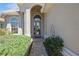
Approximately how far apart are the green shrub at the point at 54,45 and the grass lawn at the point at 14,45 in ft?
2.03

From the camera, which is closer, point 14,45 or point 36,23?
point 14,45

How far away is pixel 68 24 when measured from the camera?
5.53 meters

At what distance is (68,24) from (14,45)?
1.76 meters

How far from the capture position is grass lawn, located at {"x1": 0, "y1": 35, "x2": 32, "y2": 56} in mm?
4488

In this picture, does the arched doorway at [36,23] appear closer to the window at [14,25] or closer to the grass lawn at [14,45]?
the grass lawn at [14,45]

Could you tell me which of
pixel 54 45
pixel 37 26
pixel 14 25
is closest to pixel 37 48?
pixel 54 45

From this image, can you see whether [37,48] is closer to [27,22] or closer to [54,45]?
[54,45]

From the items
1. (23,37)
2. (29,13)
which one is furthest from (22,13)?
(23,37)

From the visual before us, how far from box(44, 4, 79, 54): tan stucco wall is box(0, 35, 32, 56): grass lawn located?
2.23ft

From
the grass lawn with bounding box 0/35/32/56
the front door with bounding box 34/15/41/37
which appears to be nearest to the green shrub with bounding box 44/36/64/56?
the front door with bounding box 34/15/41/37

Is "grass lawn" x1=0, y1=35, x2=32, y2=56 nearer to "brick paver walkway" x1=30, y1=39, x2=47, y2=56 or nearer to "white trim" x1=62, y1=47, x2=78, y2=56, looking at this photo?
"brick paver walkway" x1=30, y1=39, x2=47, y2=56

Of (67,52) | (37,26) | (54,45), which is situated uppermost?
(37,26)

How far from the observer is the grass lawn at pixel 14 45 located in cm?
449

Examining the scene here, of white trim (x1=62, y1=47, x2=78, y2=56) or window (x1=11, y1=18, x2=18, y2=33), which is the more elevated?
window (x1=11, y1=18, x2=18, y2=33)
